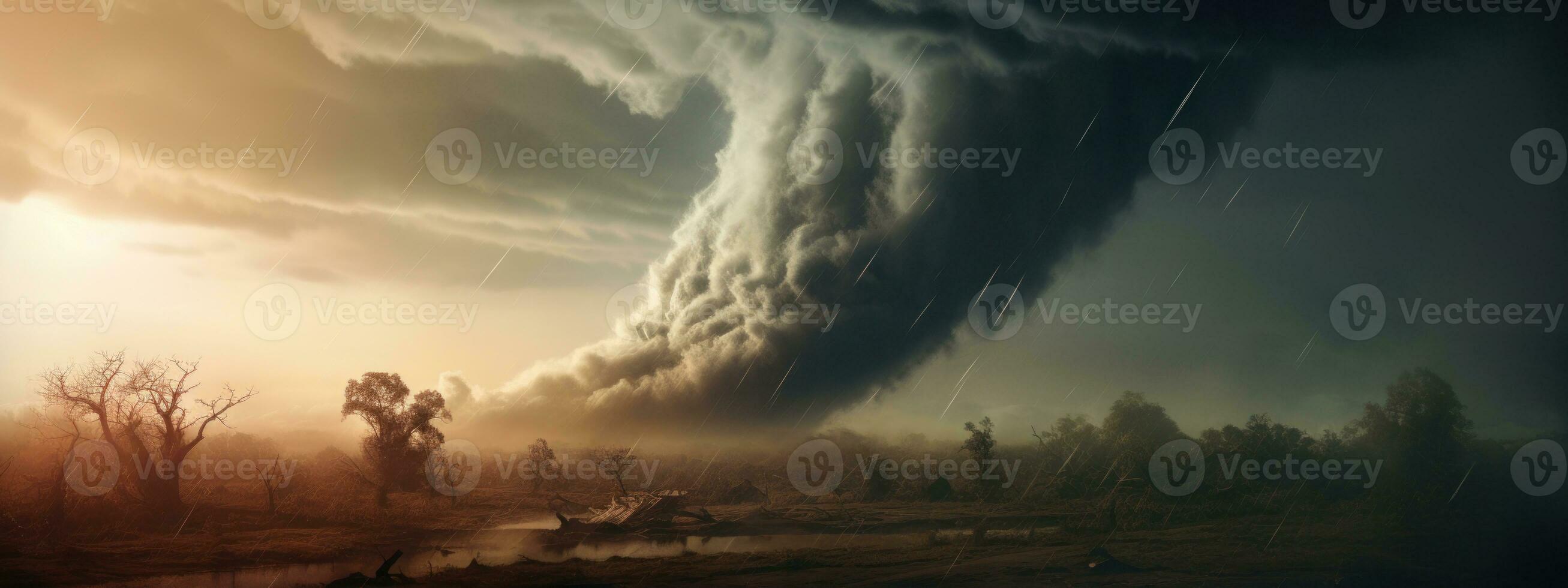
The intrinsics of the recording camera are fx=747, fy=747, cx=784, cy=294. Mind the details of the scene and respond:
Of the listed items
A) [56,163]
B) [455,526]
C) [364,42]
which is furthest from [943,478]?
[56,163]

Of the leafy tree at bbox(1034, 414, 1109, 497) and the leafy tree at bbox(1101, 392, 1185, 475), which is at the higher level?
the leafy tree at bbox(1101, 392, 1185, 475)

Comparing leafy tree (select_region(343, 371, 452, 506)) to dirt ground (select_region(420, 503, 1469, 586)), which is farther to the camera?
→ leafy tree (select_region(343, 371, 452, 506))

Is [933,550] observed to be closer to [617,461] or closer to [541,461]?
[617,461]

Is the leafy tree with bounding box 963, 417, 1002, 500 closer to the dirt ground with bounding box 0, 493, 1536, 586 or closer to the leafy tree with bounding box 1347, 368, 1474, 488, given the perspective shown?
the dirt ground with bounding box 0, 493, 1536, 586

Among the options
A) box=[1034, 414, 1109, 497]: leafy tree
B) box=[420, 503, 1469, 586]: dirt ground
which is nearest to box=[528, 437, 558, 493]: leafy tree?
box=[420, 503, 1469, 586]: dirt ground

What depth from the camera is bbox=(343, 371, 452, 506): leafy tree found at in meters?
12.4

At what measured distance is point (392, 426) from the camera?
12.5m

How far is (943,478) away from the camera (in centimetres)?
1369

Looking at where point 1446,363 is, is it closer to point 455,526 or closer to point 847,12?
point 847,12

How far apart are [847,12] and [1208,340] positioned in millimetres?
Result: 9295

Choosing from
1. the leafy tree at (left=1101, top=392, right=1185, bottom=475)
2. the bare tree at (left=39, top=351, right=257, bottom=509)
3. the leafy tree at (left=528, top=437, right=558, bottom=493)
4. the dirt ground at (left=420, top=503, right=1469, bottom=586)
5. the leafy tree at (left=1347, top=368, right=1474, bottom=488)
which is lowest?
the bare tree at (left=39, top=351, right=257, bottom=509)

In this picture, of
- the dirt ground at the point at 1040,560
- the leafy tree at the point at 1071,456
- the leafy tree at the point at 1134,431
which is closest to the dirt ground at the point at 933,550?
the dirt ground at the point at 1040,560

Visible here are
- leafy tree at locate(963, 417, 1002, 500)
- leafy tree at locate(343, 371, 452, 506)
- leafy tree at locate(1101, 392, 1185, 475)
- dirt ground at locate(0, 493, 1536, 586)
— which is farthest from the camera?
leafy tree at locate(1101, 392, 1185, 475)

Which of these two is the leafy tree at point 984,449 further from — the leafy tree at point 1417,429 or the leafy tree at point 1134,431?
the leafy tree at point 1417,429
